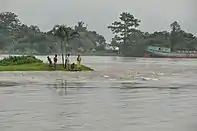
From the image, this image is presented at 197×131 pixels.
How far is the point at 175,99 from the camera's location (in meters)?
16.2

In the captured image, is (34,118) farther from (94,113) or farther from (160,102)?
(160,102)

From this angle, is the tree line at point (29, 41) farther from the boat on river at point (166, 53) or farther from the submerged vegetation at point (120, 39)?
the boat on river at point (166, 53)

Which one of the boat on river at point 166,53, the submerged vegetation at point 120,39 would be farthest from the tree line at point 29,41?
the boat on river at point 166,53

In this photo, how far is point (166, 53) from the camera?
418 feet

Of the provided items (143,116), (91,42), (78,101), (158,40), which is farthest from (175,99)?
(91,42)

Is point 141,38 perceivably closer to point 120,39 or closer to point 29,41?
point 120,39

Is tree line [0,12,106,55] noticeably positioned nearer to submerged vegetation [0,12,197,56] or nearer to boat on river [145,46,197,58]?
submerged vegetation [0,12,197,56]

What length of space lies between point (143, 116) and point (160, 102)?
11.9 ft

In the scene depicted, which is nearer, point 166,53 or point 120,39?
point 166,53

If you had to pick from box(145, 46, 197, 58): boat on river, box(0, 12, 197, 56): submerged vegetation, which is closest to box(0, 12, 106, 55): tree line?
box(0, 12, 197, 56): submerged vegetation

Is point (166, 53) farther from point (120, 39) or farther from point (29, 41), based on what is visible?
point (29, 41)

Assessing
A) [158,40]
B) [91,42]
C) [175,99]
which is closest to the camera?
[175,99]

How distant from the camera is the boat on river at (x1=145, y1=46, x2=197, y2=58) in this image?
127750mm

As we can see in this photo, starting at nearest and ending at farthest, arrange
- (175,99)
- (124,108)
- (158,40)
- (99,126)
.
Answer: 1. (99,126)
2. (124,108)
3. (175,99)
4. (158,40)
